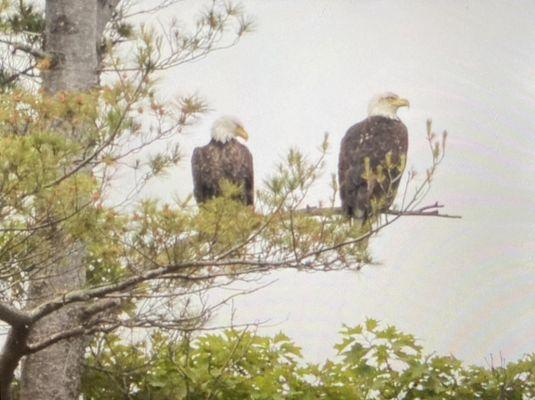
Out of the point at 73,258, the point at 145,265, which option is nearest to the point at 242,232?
the point at 145,265

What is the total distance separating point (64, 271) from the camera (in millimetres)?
6176

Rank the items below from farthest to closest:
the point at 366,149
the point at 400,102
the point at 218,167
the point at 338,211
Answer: the point at 400,102 < the point at 218,167 < the point at 366,149 < the point at 338,211

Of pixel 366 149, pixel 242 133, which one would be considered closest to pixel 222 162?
pixel 242 133

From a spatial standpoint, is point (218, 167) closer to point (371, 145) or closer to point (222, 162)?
point (222, 162)

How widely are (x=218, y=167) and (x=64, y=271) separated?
2.45m

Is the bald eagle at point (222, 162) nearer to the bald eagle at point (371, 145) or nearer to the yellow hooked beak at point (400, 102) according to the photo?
the bald eagle at point (371, 145)

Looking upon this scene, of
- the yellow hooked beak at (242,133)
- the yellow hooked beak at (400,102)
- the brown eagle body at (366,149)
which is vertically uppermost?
the yellow hooked beak at (400,102)

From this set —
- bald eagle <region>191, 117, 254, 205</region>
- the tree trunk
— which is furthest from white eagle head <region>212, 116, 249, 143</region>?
the tree trunk

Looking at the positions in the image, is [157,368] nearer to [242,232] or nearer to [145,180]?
[145,180]

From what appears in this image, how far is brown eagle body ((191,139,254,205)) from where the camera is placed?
27.6 feet

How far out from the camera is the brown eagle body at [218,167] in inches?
331

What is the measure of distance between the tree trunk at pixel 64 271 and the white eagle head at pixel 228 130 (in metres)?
1.31

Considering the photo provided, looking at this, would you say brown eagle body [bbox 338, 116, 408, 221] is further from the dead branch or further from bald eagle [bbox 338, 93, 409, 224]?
the dead branch

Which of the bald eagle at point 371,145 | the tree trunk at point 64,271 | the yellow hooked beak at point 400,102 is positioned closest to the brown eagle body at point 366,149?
the bald eagle at point 371,145
